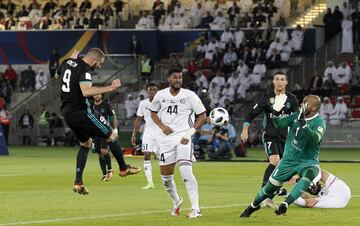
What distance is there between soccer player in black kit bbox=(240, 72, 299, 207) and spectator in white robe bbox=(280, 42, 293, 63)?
32.4 meters

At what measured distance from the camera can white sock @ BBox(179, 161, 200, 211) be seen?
18.1m

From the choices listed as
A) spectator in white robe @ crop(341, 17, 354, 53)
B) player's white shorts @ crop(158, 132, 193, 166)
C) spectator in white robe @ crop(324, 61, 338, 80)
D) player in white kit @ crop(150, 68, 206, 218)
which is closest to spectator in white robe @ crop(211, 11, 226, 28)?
spectator in white robe @ crop(341, 17, 354, 53)

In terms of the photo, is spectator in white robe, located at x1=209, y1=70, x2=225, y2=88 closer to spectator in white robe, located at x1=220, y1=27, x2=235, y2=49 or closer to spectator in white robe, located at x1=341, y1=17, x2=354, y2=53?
spectator in white robe, located at x1=220, y1=27, x2=235, y2=49

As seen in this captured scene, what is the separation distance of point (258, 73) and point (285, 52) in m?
1.87

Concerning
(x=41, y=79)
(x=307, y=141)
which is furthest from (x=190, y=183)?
(x=41, y=79)

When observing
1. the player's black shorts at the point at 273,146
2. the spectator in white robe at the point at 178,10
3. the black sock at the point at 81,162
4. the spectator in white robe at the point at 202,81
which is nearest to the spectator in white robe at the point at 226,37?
the spectator in white robe at the point at 202,81

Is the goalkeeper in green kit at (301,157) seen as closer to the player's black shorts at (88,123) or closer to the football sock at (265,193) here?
the football sock at (265,193)

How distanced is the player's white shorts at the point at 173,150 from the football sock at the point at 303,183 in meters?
1.85

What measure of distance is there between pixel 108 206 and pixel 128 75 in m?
34.9

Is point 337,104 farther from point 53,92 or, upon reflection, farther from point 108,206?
point 108,206

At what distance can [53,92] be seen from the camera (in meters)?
55.6

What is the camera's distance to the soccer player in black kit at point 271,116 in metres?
20.4

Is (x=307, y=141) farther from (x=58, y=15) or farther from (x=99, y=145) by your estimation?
(x=58, y=15)

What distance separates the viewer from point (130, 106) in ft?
173
